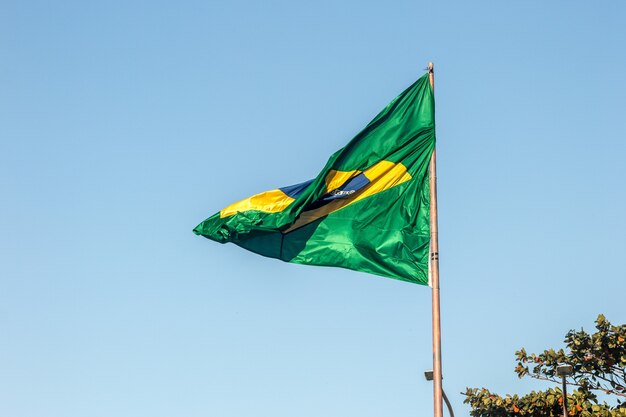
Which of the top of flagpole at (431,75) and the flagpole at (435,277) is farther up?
the top of flagpole at (431,75)

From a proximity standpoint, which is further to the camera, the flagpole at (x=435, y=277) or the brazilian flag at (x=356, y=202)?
the brazilian flag at (x=356, y=202)

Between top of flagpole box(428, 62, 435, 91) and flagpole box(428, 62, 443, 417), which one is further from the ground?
top of flagpole box(428, 62, 435, 91)

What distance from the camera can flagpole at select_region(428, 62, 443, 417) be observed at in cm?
1604

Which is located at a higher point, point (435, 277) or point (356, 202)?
point (356, 202)

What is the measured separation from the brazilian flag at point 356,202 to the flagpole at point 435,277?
1.56ft

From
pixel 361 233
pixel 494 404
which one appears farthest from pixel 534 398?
pixel 361 233

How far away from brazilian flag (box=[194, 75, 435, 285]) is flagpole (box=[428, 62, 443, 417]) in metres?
0.48

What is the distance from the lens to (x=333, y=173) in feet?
60.2

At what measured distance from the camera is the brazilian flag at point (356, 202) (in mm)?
18062

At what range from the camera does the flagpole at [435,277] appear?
1604 centimetres

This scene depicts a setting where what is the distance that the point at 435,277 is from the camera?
16.9 metres

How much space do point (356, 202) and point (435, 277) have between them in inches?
85.3

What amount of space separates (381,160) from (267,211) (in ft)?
6.64

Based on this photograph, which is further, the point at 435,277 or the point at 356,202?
the point at 356,202
